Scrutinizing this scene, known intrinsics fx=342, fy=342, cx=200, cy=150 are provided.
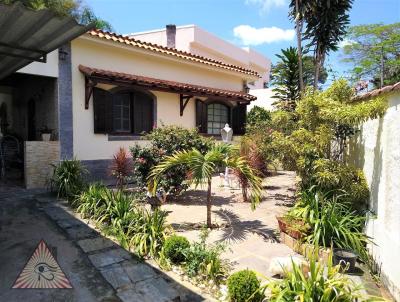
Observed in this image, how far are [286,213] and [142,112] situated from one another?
7035mm

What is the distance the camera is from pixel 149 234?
549 centimetres

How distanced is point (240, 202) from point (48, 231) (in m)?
4.58

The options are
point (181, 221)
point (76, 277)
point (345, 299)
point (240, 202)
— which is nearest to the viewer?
point (345, 299)

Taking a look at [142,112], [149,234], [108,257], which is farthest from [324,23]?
[108,257]

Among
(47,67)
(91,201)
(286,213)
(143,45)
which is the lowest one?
(286,213)

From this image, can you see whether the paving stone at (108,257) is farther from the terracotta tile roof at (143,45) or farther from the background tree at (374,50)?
the background tree at (374,50)

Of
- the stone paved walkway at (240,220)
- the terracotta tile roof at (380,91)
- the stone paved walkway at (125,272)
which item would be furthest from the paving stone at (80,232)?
the terracotta tile roof at (380,91)

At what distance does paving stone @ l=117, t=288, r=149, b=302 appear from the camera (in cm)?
397

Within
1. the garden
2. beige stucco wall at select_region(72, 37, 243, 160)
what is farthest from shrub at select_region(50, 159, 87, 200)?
beige stucco wall at select_region(72, 37, 243, 160)

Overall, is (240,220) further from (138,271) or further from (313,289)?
(313,289)

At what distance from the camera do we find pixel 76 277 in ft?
14.7

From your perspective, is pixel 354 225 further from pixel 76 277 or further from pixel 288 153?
pixel 76 277

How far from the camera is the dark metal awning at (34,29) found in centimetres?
383

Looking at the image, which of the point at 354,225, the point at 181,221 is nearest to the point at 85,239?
the point at 181,221
